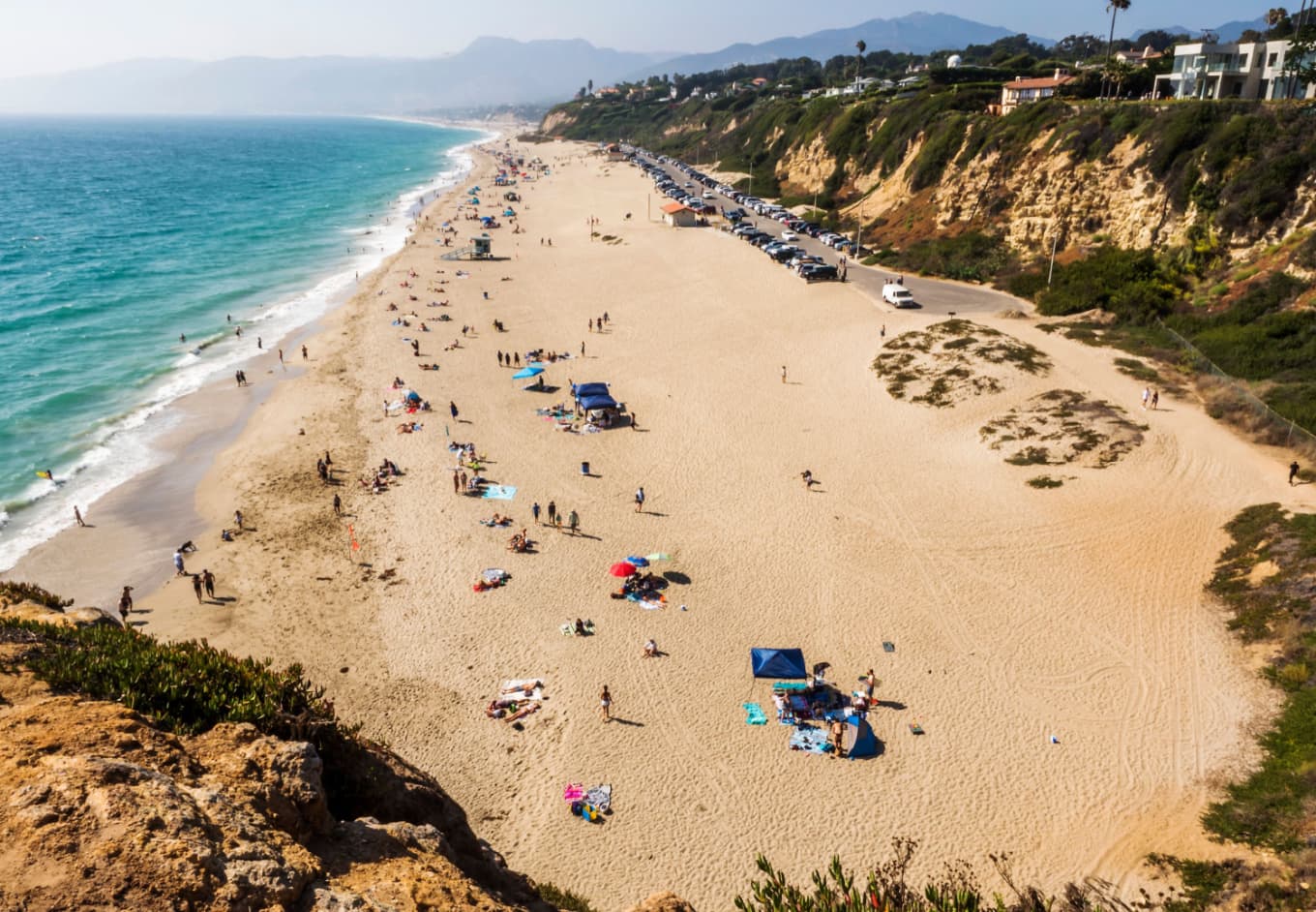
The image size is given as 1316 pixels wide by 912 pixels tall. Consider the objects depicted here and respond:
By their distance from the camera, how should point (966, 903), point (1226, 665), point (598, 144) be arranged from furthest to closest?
1. point (598, 144)
2. point (1226, 665)
3. point (966, 903)

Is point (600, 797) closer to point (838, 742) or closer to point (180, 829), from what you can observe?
point (838, 742)

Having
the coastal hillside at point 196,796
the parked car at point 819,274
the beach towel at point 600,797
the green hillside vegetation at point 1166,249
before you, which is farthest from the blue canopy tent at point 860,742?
the parked car at point 819,274

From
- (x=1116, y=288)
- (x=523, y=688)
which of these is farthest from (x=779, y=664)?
(x=1116, y=288)

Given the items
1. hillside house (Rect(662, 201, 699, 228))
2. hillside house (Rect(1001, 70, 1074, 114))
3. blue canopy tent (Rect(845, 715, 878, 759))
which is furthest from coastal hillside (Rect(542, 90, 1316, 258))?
blue canopy tent (Rect(845, 715, 878, 759))

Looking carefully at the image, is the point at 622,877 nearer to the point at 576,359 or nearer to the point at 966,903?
the point at 966,903

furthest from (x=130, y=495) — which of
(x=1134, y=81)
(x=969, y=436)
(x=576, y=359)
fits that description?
(x=1134, y=81)

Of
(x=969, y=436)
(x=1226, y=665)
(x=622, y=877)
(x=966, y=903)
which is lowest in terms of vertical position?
(x=622, y=877)
